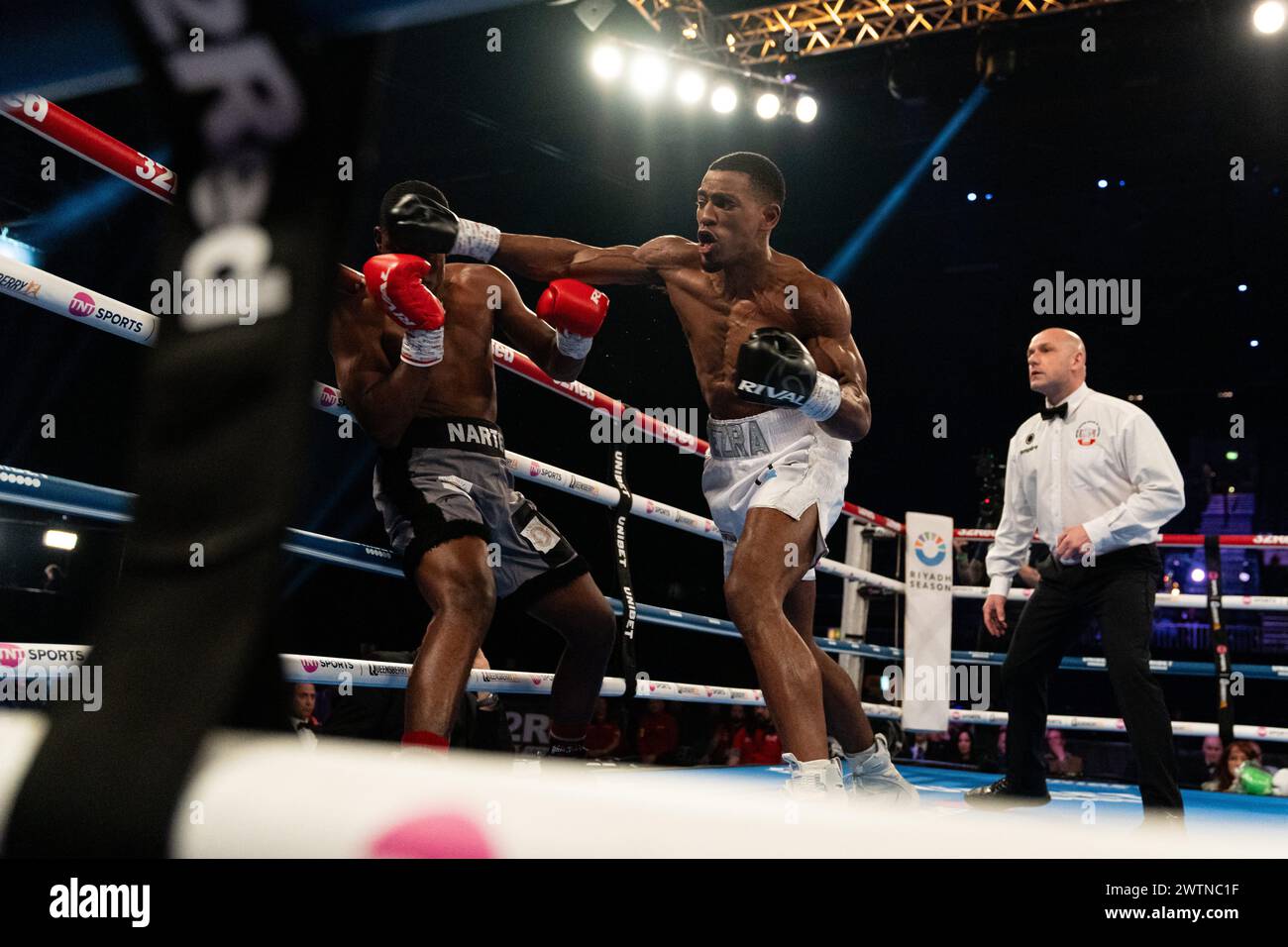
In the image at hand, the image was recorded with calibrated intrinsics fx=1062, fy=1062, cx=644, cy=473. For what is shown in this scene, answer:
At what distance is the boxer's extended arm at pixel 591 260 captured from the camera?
8.24 feet

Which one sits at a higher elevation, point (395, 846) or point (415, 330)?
point (415, 330)

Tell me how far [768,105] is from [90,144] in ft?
23.5

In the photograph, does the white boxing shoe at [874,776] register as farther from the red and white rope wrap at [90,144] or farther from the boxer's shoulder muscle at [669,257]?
the red and white rope wrap at [90,144]

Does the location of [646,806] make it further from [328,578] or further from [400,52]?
[328,578]

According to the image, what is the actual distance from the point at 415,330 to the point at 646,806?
1.61 metres

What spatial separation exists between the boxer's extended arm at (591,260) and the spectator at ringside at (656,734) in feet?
20.1

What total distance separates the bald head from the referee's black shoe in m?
1.20

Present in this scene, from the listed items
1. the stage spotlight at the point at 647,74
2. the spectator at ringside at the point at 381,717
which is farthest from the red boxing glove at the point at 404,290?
the stage spotlight at the point at 647,74

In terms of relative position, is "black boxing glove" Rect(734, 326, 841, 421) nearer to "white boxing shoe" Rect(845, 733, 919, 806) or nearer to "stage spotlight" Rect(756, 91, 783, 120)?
"white boxing shoe" Rect(845, 733, 919, 806)

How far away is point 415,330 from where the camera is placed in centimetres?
208

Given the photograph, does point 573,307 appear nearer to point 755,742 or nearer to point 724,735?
point 755,742

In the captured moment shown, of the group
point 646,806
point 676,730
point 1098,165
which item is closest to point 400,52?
point 676,730

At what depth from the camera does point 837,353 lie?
2.44 metres

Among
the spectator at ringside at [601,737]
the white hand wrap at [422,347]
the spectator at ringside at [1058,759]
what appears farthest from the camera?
the spectator at ringside at [1058,759]
